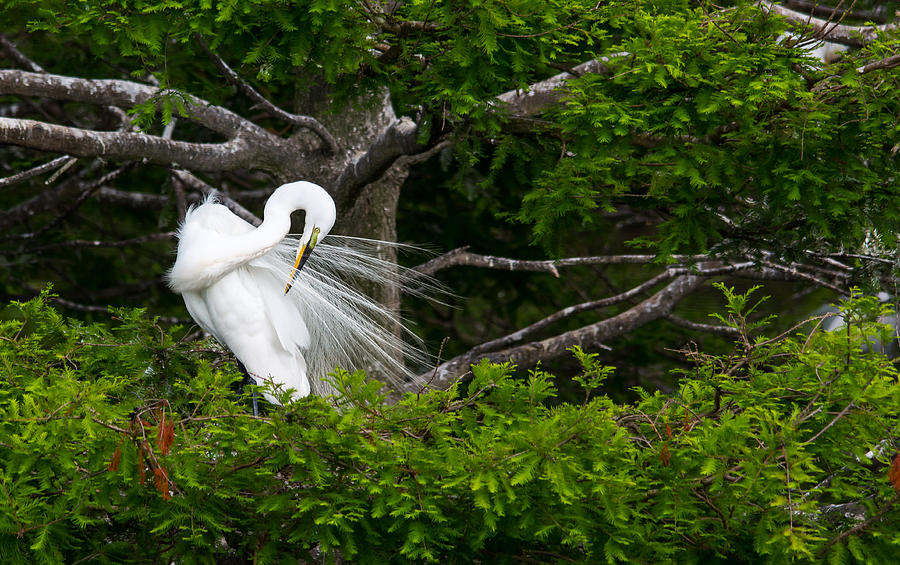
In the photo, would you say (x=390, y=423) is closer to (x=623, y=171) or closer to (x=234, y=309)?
(x=623, y=171)

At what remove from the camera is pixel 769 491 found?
2.13m

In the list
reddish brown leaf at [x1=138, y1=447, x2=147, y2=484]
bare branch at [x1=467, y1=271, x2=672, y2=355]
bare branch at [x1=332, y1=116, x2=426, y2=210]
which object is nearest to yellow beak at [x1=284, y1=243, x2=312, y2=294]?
bare branch at [x1=332, y1=116, x2=426, y2=210]

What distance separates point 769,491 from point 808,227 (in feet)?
4.82

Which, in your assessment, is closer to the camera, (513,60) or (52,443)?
(52,443)

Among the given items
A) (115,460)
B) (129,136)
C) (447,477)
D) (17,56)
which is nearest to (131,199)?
(17,56)

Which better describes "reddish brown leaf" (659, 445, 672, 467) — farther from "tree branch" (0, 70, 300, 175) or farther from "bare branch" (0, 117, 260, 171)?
"bare branch" (0, 117, 260, 171)

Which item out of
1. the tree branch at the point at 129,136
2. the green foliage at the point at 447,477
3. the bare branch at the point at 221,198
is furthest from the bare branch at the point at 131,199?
the green foliage at the point at 447,477

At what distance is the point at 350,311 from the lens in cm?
423

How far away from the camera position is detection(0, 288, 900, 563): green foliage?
212 centimetres

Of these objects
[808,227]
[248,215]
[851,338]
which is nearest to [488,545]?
Result: [851,338]

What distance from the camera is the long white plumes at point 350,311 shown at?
416 centimetres

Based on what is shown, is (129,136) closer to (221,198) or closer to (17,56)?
(221,198)

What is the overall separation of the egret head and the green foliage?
1368 millimetres

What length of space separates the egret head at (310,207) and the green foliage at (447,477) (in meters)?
1.37
